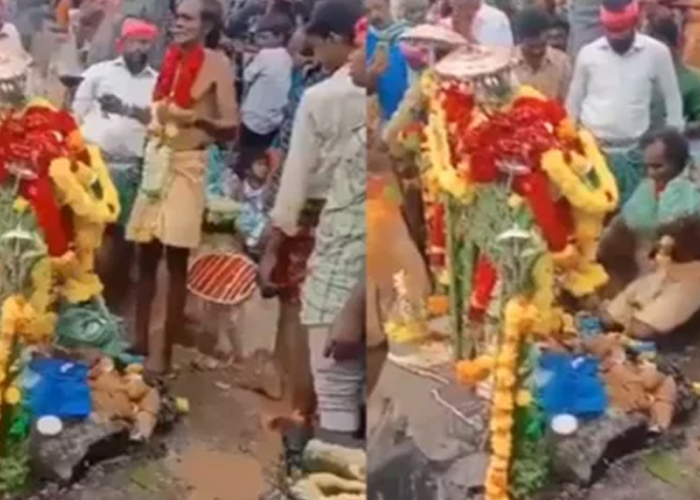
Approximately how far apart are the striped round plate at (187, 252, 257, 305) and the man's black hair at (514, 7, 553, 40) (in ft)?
1.51

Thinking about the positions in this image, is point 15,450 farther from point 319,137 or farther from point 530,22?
point 530,22

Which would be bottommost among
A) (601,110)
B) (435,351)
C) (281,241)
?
(435,351)

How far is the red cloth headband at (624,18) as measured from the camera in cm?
199

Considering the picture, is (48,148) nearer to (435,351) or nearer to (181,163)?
(181,163)

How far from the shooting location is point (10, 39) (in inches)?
81.1

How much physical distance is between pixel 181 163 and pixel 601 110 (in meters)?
0.55

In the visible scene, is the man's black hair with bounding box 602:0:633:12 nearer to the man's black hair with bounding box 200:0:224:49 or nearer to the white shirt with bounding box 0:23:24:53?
the man's black hair with bounding box 200:0:224:49

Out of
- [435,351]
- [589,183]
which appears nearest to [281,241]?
[435,351]

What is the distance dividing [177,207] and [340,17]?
1.07ft

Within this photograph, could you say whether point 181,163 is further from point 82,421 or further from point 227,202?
point 82,421

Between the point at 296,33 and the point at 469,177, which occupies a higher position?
the point at 296,33

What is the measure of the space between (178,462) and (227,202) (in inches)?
13.7

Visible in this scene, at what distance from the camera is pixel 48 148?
2039 millimetres

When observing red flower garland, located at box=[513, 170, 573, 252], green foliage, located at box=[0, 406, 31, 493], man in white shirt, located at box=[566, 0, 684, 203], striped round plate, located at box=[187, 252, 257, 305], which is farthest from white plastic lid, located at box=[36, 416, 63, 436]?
man in white shirt, located at box=[566, 0, 684, 203]
